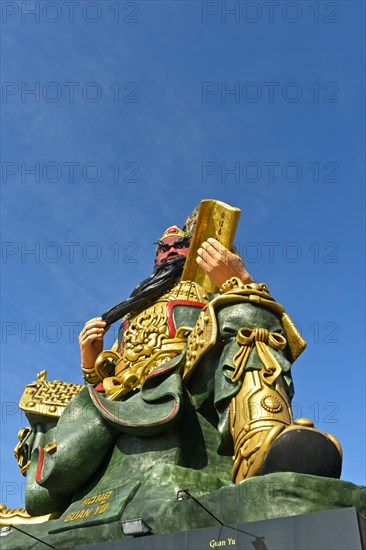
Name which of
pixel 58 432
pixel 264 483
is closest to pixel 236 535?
pixel 264 483

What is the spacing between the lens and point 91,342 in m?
8.18

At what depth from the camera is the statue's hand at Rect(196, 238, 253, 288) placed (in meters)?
7.07

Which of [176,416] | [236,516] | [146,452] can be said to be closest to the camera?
[236,516]

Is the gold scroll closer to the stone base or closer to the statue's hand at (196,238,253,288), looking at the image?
the statue's hand at (196,238,253,288)

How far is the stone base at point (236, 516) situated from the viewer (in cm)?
402

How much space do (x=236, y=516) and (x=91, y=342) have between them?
393 centimetres

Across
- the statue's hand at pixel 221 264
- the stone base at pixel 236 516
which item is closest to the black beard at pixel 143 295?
the statue's hand at pixel 221 264

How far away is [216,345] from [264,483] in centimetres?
186

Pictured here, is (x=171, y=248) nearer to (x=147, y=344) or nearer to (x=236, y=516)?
(x=147, y=344)

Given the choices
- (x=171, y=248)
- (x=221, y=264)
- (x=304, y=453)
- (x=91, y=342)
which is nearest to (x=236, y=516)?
(x=304, y=453)

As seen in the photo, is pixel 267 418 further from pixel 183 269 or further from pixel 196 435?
pixel 183 269

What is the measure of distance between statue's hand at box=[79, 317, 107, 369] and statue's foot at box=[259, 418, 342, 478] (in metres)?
3.70

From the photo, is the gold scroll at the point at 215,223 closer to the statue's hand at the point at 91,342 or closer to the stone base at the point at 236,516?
the statue's hand at the point at 91,342

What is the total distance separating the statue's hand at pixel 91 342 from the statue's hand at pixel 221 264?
1.87 meters
